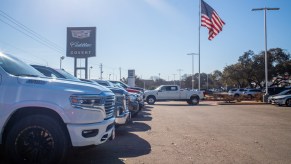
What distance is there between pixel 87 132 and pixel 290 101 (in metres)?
25.0

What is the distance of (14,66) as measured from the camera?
631cm

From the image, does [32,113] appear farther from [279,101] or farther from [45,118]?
[279,101]

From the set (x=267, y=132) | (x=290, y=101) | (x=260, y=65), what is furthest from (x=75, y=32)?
(x=260, y=65)

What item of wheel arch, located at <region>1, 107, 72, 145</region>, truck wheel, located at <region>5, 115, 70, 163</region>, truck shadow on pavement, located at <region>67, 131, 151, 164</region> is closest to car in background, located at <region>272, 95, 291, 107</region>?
truck shadow on pavement, located at <region>67, 131, 151, 164</region>

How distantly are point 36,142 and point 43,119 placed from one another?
0.39 meters

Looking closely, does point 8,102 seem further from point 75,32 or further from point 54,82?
point 75,32

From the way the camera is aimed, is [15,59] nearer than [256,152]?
Yes

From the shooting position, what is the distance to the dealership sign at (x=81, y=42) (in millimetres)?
27859

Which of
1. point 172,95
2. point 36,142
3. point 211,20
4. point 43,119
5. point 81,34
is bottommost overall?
point 36,142

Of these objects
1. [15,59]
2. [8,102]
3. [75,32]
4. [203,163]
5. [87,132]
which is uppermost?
[75,32]

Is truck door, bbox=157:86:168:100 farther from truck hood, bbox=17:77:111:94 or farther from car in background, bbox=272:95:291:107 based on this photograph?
truck hood, bbox=17:77:111:94

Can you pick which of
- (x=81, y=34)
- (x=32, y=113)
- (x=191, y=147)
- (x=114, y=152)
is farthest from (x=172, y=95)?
(x=32, y=113)

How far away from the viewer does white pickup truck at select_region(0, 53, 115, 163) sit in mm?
5455

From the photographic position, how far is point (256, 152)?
752cm
